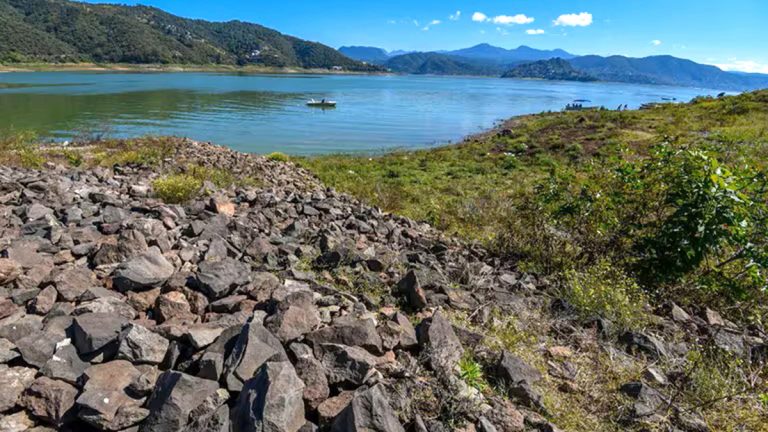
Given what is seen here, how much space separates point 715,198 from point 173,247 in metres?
6.41

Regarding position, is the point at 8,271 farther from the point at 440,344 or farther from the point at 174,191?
the point at 174,191

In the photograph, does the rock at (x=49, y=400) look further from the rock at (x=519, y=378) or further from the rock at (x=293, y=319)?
the rock at (x=519, y=378)

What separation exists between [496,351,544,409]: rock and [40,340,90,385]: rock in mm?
3004

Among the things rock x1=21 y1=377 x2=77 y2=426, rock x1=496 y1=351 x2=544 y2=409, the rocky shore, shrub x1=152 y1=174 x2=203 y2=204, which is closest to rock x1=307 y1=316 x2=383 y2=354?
the rocky shore

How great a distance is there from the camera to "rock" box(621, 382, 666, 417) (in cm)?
331

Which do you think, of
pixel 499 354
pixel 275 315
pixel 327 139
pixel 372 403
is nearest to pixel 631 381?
pixel 499 354

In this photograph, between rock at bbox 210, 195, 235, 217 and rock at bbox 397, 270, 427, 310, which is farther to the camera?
rock at bbox 210, 195, 235, 217

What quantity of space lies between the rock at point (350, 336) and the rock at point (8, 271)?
109 inches

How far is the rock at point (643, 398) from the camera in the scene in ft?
10.9

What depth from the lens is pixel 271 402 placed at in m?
2.44

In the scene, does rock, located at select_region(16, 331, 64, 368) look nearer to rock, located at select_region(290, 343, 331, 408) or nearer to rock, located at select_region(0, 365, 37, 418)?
rock, located at select_region(0, 365, 37, 418)

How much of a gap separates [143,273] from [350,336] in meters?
2.25

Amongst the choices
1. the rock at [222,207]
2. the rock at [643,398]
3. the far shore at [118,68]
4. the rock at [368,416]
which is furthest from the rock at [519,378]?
the far shore at [118,68]

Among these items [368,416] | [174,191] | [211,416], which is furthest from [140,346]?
[174,191]
